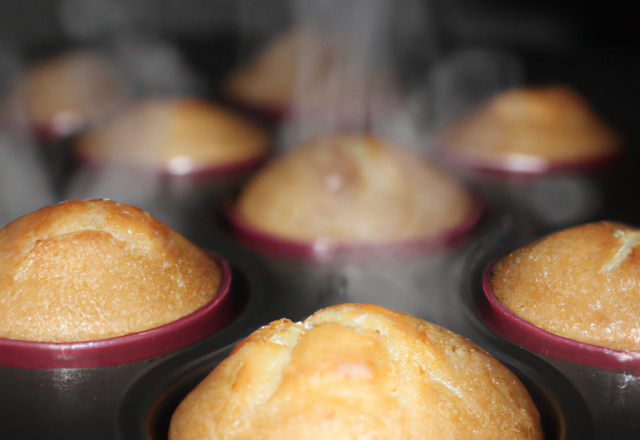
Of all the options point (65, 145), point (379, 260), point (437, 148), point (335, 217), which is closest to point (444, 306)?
point (379, 260)

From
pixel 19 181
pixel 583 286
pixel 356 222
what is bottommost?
pixel 19 181

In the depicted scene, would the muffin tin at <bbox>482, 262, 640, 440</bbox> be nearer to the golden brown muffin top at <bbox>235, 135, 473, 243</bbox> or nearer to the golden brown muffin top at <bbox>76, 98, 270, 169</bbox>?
the golden brown muffin top at <bbox>235, 135, 473, 243</bbox>

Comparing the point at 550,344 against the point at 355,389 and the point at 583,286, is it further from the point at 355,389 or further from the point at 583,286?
the point at 355,389

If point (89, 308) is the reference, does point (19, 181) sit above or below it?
below

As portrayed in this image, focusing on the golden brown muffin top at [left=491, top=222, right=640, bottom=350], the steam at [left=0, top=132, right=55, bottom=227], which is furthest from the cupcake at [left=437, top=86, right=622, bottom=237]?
the steam at [left=0, top=132, right=55, bottom=227]

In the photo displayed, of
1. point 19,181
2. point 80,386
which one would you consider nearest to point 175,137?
point 19,181

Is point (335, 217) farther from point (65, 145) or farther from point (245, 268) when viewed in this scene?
point (65, 145)
